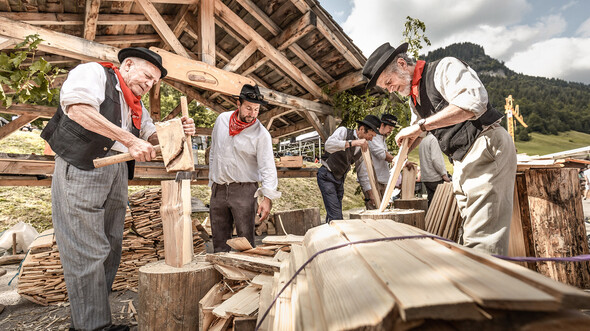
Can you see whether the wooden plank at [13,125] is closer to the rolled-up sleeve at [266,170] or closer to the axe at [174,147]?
the rolled-up sleeve at [266,170]

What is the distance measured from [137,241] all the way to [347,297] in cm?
388

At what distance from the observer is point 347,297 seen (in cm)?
78

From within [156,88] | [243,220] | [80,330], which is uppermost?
[156,88]

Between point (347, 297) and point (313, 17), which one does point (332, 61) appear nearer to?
point (313, 17)

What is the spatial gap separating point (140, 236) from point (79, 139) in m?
2.30

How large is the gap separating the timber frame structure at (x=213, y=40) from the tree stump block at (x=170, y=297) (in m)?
3.35

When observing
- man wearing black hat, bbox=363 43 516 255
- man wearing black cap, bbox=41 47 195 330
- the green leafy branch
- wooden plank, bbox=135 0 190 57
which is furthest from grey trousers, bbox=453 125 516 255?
wooden plank, bbox=135 0 190 57

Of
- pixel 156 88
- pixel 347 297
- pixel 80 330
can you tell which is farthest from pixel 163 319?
pixel 156 88

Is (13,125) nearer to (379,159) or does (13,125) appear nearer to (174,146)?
(174,146)

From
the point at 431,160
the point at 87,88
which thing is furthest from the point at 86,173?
the point at 431,160

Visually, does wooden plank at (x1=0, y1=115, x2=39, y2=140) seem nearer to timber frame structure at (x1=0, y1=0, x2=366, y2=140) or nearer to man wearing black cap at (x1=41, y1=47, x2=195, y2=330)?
timber frame structure at (x1=0, y1=0, x2=366, y2=140)

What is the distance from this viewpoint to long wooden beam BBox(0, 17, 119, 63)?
3580 millimetres

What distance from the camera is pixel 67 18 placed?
4.92 metres

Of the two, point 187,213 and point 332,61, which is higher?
point 332,61
